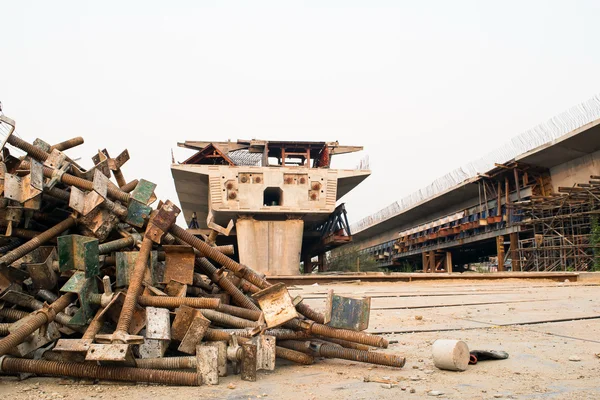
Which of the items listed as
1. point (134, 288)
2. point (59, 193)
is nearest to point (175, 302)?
point (134, 288)

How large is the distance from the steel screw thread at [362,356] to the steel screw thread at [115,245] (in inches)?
60.4

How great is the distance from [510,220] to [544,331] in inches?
977

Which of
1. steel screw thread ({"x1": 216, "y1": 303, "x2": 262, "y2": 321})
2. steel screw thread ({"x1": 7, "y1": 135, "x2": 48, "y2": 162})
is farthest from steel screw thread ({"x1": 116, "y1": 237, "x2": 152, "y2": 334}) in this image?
steel screw thread ({"x1": 7, "y1": 135, "x2": 48, "y2": 162})

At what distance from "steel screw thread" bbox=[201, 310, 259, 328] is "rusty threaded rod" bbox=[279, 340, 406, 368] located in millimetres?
267

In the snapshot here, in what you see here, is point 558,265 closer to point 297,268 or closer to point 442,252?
point 297,268

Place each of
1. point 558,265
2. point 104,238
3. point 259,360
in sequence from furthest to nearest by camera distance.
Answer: point 558,265 → point 104,238 → point 259,360

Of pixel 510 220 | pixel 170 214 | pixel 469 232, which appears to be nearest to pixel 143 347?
pixel 170 214

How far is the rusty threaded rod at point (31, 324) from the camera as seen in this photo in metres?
2.51

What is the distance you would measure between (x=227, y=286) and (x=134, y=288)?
827 millimetres

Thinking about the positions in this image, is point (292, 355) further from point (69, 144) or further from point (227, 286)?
point (69, 144)

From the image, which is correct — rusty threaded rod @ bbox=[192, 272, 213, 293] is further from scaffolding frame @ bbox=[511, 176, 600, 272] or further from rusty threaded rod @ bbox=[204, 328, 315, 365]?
scaffolding frame @ bbox=[511, 176, 600, 272]

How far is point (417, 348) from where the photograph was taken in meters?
3.59

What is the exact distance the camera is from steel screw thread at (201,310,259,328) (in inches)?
122

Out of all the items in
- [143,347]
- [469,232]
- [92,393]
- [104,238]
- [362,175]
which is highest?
[362,175]
